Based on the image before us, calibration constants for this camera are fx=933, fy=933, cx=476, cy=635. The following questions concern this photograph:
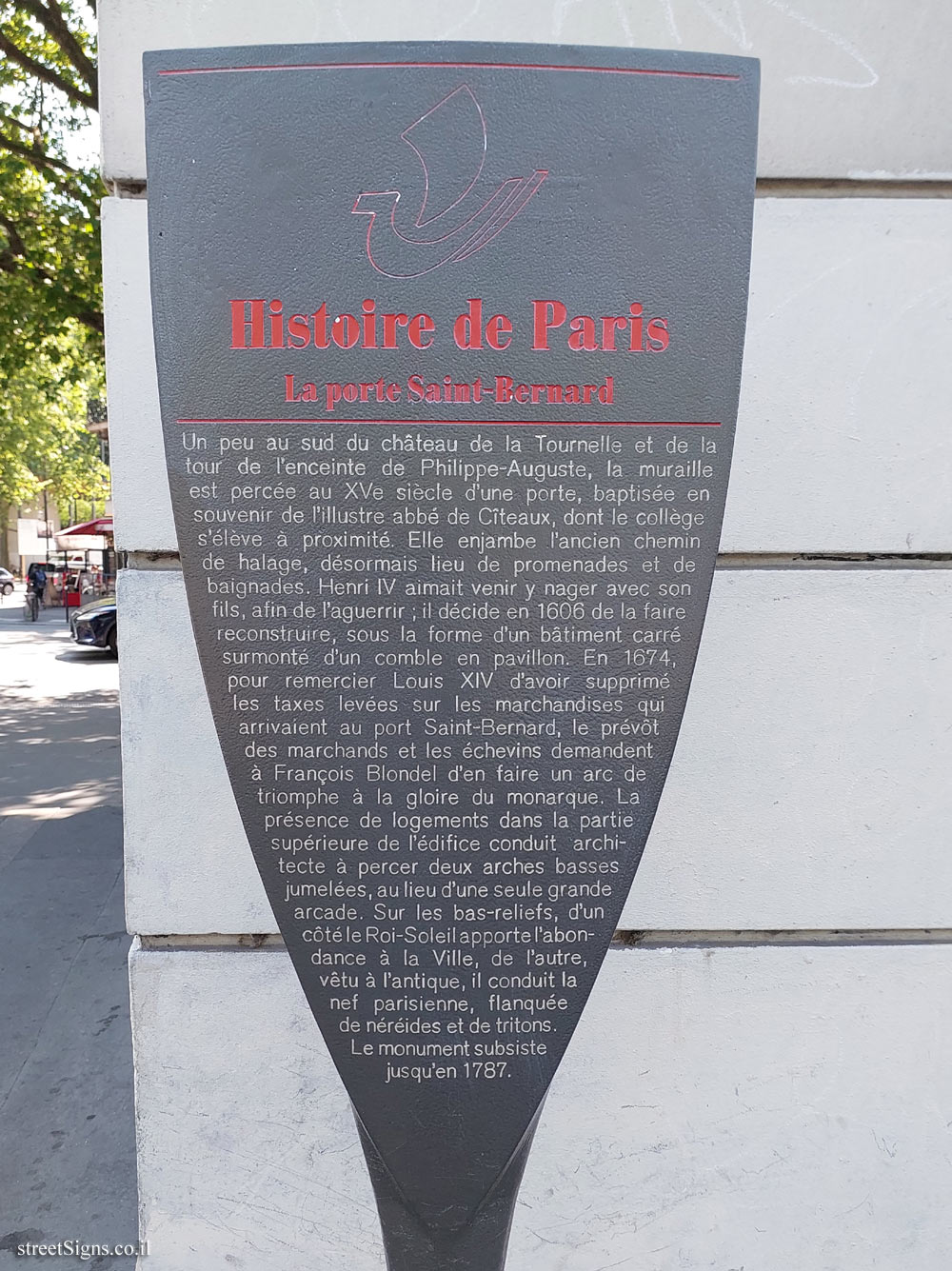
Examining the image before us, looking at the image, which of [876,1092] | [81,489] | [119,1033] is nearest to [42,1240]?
[119,1033]

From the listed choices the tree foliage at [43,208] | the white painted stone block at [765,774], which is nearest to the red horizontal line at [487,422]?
the white painted stone block at [765,774]

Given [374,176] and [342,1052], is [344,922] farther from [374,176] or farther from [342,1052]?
[374,176]

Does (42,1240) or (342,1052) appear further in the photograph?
(42,1240)

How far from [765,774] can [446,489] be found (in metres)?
1.01

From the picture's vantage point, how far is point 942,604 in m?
→ 2.23

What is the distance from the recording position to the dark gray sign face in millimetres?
2035

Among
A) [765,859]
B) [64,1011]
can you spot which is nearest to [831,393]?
[765,859]

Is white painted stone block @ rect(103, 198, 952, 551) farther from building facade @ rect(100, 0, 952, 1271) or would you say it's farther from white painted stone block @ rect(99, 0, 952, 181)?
white painted stone block @ rect(99, 0, 952, 181)

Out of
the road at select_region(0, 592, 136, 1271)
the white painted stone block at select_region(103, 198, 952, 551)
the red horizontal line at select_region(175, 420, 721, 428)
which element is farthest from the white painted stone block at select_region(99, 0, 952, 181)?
the road at select_region(0, 592, 136, 1271)

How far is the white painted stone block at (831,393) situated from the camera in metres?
2.13

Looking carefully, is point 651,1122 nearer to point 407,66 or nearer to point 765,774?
point 765,774

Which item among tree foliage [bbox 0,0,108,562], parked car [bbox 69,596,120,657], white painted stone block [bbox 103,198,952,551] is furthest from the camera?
parked car [bbox 69,596,120,657]

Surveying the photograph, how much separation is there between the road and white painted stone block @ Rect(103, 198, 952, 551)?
2.82m

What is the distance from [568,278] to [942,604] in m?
1.17
